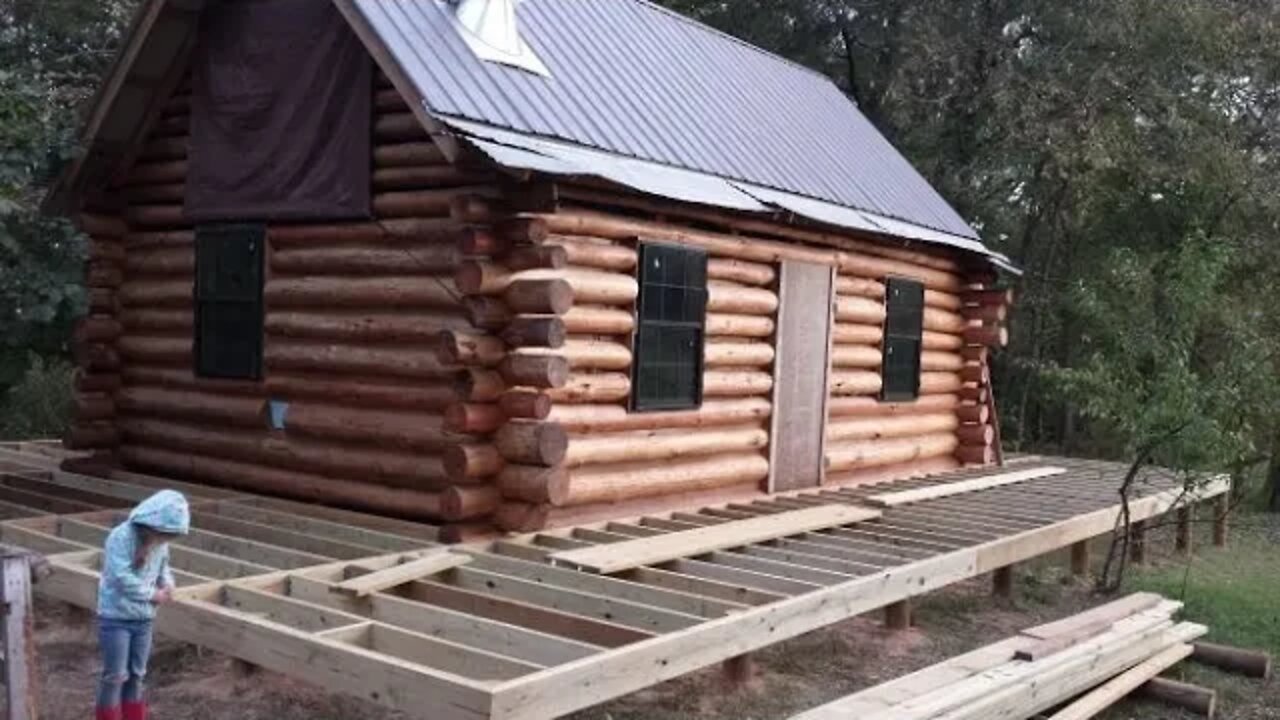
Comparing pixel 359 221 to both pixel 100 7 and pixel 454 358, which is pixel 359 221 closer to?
pixel 454 358

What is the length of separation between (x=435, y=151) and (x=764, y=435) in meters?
4.52

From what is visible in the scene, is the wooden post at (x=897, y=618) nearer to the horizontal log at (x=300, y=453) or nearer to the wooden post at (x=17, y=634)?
the horizontal log at (x=300, y=453)

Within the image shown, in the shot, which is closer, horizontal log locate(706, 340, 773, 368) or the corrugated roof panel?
the corrugated roof panel

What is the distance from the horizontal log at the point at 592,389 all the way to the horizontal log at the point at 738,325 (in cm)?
128

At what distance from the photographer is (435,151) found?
935 centimetres

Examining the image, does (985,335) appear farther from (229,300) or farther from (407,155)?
(229,300)

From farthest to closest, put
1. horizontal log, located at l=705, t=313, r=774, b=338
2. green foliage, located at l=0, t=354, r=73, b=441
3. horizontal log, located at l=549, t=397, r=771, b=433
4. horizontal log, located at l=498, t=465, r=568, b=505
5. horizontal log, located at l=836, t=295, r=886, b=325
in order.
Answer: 1. green foliage, located at l=0, t=354, r=73, b=441
2. horizontal log, located at l=836, t=295, r=886, b=325
3. horizontal log, located at l=705, t=313, r=774, b=338
4. horizontal log, located at l=549, t=397, r=771, b=433
5. horizontal log, located at l=498, t=465, r=568, b=505

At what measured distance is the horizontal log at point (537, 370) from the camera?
28.8 ft

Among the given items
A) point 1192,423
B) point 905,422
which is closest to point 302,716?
point 1192,423

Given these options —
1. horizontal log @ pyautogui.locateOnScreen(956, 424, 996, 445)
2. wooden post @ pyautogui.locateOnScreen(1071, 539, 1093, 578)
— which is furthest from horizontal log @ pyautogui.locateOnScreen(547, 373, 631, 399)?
horizontal log @ pyautogui.locateOnScreen(956, 424, 996, 445)

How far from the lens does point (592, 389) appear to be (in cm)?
980

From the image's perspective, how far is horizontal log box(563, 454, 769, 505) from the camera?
9898 mm

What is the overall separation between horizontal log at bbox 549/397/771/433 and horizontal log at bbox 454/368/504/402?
563mm

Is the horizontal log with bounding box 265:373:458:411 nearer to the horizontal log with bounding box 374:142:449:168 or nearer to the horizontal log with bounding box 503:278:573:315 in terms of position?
the horizontal log with bounding box 503:278:573:315
